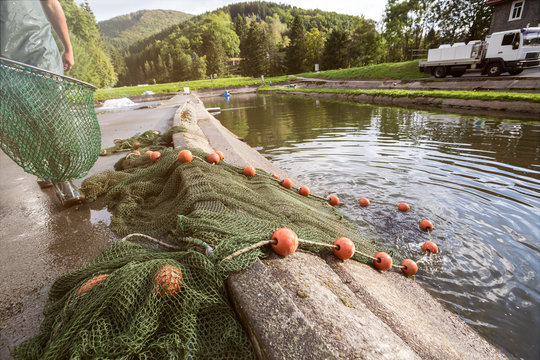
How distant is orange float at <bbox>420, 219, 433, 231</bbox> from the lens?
14.5 feet

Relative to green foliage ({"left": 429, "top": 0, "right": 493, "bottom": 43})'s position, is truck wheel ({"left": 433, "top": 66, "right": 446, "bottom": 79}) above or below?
below

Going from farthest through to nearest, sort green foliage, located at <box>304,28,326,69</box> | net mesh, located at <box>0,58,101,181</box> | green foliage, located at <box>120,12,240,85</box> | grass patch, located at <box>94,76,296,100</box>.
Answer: green foliage, located at <box>120,12,240,85</box> → green foliage, located at <box>304,28,326,69</box> → grass patch, located at <box>94,76,296,100</box> → net mesh, located at <box>0,58,101,181</box>

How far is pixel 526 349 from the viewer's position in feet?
7.97

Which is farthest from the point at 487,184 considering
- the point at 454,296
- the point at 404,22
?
the point at 404,22

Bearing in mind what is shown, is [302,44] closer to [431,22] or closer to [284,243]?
[431,22]

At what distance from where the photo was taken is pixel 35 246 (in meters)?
2.61

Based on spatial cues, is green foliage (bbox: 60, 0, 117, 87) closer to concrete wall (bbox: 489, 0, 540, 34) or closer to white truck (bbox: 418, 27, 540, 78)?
white truck (bbox: 418, 27, 540, 78)

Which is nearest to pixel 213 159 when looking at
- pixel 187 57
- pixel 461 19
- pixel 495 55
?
pixel 495 55

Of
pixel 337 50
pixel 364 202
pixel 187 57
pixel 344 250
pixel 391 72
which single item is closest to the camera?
pixel 344 250

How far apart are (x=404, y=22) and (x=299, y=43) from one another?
87.6ft

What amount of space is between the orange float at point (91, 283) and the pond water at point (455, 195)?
3.43m

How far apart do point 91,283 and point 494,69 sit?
92.4ft

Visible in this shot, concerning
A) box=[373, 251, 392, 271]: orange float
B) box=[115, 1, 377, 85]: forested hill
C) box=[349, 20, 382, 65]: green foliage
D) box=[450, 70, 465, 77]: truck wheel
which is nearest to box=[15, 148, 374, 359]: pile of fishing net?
box=[373, 251, 392, 271]: orange float

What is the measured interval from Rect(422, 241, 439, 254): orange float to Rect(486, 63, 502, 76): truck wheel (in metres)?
24.0
